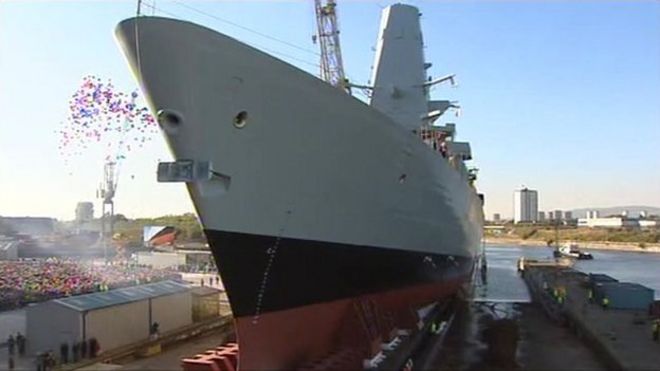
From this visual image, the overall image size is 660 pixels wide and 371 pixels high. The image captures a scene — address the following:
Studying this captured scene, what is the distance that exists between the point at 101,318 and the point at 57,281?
16689 mm

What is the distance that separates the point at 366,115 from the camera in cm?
1350

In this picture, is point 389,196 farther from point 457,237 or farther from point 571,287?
point 571,287

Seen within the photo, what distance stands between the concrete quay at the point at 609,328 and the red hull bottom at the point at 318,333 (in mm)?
5694

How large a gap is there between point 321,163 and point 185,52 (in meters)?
3.41

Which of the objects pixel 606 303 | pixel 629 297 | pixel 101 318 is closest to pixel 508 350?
pixel 101 318

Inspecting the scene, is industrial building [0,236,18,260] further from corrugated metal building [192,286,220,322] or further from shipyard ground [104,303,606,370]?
shipyard ground [104,303,606,370]

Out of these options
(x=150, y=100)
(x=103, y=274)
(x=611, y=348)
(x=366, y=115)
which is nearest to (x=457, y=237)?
(x=611, y=348)

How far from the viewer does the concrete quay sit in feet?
50.7

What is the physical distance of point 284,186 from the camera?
37.8 ft

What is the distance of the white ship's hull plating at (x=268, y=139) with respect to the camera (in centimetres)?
1037

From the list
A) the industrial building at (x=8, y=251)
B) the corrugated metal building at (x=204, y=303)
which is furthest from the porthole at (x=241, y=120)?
the industrial building at (x=8, y=251)

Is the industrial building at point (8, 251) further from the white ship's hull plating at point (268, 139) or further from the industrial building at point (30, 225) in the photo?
the white ship's hull plating at point (268, 139)

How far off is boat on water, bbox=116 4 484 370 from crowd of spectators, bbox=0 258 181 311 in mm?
18042

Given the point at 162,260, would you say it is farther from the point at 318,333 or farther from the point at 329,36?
the point at 318,333
